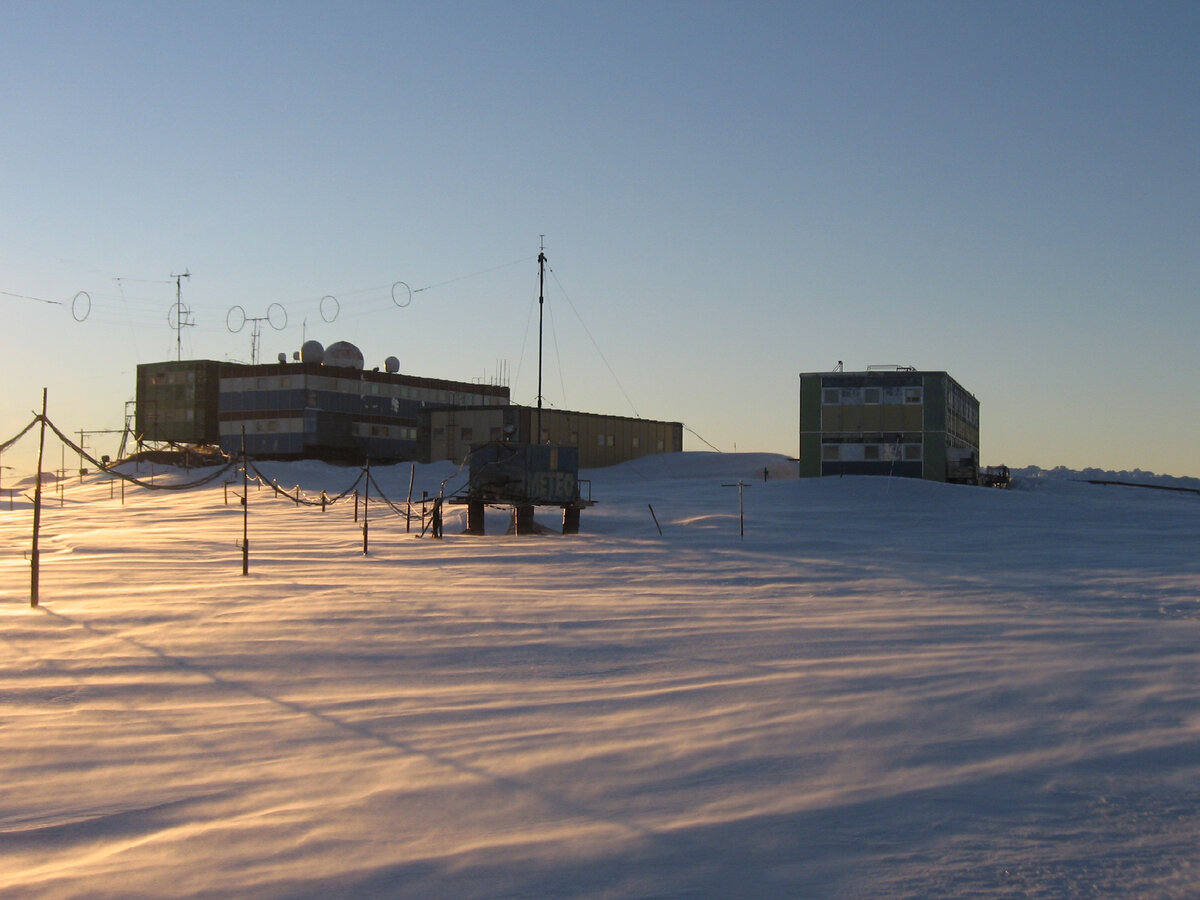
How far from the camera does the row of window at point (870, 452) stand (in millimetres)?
51188

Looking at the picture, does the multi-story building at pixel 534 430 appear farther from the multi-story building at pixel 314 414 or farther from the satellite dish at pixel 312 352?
the satellite dish at pixel 312 352

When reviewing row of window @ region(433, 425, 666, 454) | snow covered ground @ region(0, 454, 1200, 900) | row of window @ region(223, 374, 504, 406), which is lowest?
A: snow covered ground @ region(0, 454, 1200, 900)

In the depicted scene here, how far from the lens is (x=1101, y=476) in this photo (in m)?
82.8

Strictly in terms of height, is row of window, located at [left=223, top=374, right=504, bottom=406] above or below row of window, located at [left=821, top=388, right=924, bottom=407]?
above

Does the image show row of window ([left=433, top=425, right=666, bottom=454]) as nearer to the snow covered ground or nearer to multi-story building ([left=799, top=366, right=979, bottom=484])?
multi-story building ([left=799, top=366, right=979, bottom=484])

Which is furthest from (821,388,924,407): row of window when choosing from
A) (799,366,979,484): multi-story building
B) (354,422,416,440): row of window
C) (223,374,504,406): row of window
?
(354,422,416,440): row of window

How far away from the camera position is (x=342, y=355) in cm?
8025

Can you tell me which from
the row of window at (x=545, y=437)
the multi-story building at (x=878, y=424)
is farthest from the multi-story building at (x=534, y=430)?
the multi-story building at (x=878, y=424)

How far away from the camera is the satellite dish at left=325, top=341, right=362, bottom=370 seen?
80000mm

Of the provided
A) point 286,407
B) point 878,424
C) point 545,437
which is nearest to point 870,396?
point 878,424

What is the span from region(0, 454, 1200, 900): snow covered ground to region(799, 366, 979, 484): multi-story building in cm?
3113

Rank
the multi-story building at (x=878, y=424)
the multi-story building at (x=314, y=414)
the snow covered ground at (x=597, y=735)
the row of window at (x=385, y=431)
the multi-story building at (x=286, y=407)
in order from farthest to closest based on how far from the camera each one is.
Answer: the row of window at (x=385, y=431), the multi-story building at (x=286, y=407), the multi-story building at (x=314, y=414), the multi-story building at (x=878, y=424), the snow covered ground at (x=597, y=735)

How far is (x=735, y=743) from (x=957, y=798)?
1.87m

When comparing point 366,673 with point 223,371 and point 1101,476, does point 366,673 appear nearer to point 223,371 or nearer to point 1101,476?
point 223,371
